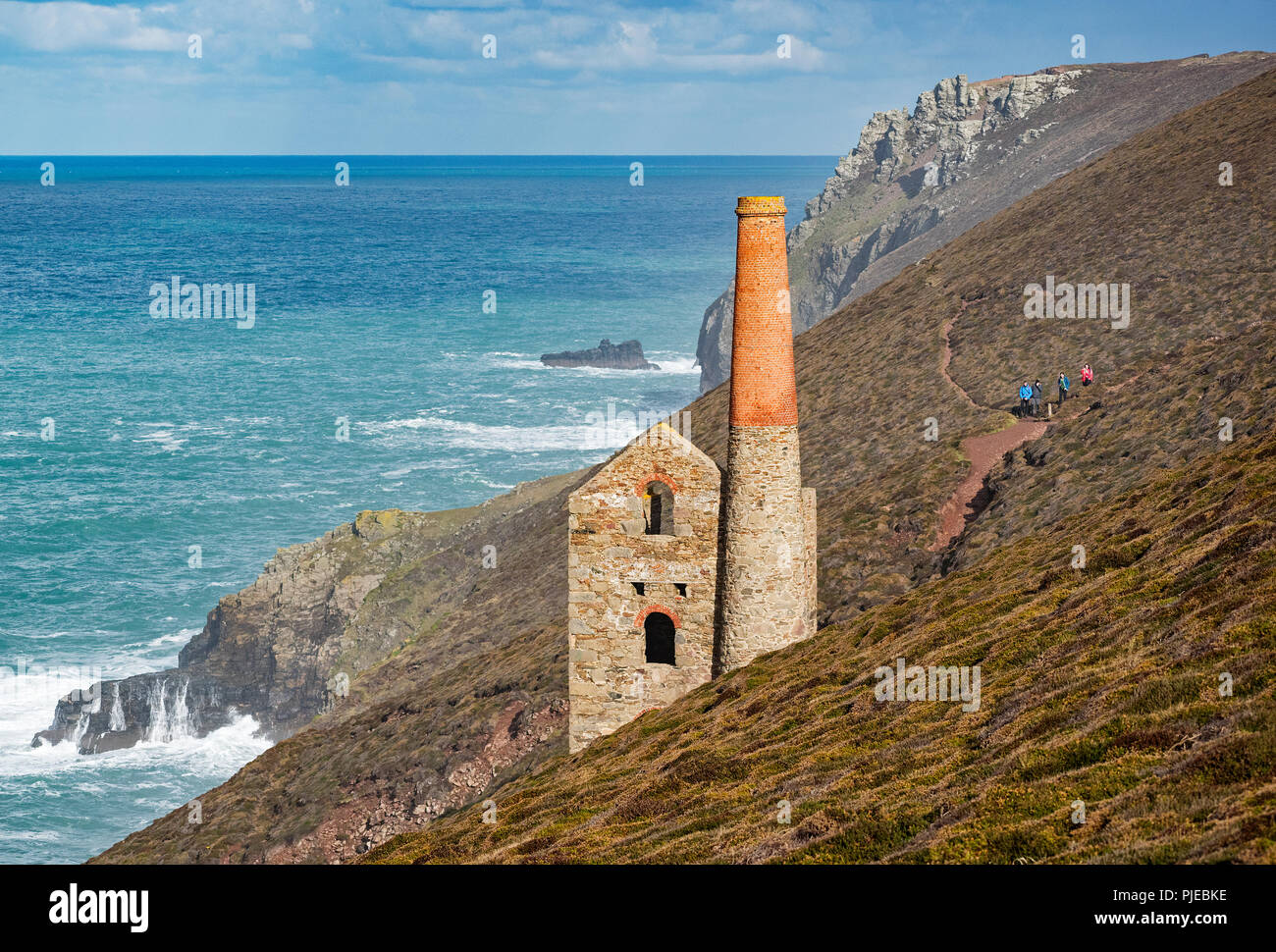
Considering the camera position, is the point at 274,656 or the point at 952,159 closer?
the point at 274,656

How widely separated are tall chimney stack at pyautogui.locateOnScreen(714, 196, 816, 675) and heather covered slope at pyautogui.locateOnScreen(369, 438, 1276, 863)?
3.71 ft

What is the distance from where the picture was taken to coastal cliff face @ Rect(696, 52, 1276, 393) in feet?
305

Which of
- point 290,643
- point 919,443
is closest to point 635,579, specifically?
point 919,443

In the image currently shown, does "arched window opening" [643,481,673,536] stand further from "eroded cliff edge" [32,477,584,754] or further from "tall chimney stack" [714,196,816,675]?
"eroded cliff edge" [32,477,584,754]

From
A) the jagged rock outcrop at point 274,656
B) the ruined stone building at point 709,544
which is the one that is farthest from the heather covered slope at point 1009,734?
the jagged rock outcrop at point 274,656

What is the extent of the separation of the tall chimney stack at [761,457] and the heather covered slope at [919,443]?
4.68 meters

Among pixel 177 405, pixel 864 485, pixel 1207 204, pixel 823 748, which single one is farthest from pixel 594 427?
pixel 823 748

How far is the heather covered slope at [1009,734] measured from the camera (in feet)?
42.3

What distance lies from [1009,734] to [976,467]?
24398 mm

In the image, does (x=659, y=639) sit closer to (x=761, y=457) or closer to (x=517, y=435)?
(x=761, y=457)

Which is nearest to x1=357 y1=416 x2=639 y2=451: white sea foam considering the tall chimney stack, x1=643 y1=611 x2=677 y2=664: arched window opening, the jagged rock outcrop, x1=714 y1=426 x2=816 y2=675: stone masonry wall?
the jagged rock outcrop

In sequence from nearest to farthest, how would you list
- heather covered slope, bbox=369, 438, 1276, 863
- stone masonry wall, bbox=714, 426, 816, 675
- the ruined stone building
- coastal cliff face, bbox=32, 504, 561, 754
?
heather covered slope, bbox=369, 438, 1276, 863 → the ruined stone building → stone masonry wall, bbox=714, 426, 816, 675 → coastal cliff face, bbox=32, 504, 561, 754

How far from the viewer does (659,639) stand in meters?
29.4
